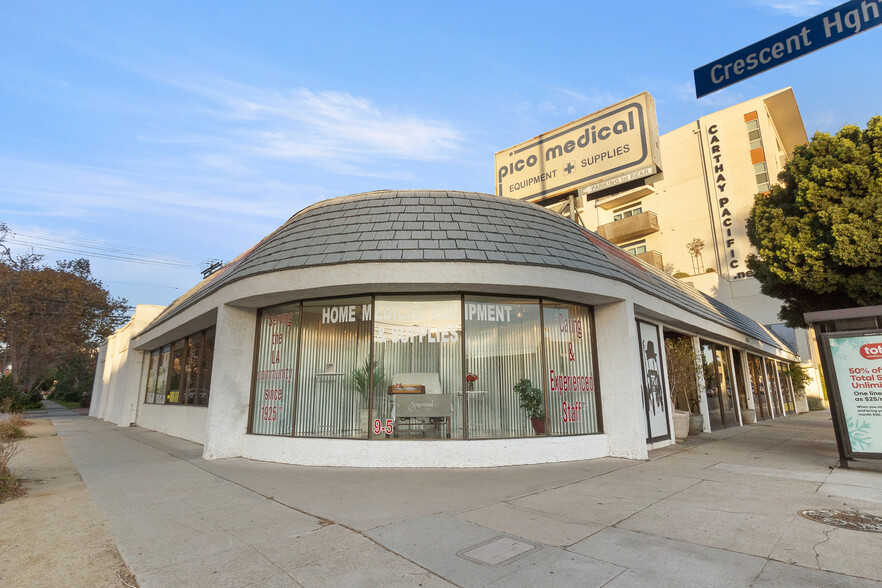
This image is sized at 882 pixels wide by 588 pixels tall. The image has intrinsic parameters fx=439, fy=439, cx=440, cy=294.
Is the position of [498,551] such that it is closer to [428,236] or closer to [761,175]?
[428,236]

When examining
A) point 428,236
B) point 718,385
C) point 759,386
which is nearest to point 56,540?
point 428,236

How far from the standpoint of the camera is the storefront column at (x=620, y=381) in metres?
8.81

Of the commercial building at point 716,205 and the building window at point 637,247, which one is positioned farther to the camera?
the building window at point 637,247

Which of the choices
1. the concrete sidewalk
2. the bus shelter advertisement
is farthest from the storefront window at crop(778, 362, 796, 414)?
the bus shelter advertisement

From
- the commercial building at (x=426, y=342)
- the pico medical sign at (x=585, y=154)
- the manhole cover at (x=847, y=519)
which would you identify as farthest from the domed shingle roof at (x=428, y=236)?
the pico medical sign at (x=585, y=154)

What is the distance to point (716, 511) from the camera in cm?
509

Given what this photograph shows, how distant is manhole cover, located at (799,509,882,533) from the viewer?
178 inches

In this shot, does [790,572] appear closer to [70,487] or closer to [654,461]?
[654,461]

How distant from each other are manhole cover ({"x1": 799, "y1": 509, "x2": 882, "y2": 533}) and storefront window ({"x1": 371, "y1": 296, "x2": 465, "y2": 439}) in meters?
5.10

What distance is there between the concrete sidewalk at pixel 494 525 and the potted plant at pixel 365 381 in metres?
1.08

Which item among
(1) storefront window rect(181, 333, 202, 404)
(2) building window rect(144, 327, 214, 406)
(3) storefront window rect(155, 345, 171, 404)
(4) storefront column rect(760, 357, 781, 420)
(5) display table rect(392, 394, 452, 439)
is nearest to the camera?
(5) display table rect(392, 394, 452, 439)

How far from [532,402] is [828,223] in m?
8.04

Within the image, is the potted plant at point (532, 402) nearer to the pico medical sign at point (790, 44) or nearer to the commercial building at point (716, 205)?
the pico medical sign at point (790, 44)

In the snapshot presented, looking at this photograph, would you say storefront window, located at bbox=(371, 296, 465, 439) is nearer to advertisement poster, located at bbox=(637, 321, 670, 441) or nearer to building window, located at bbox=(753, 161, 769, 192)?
advertisement poster, located at bbox=(637, 321, 670, 441)
